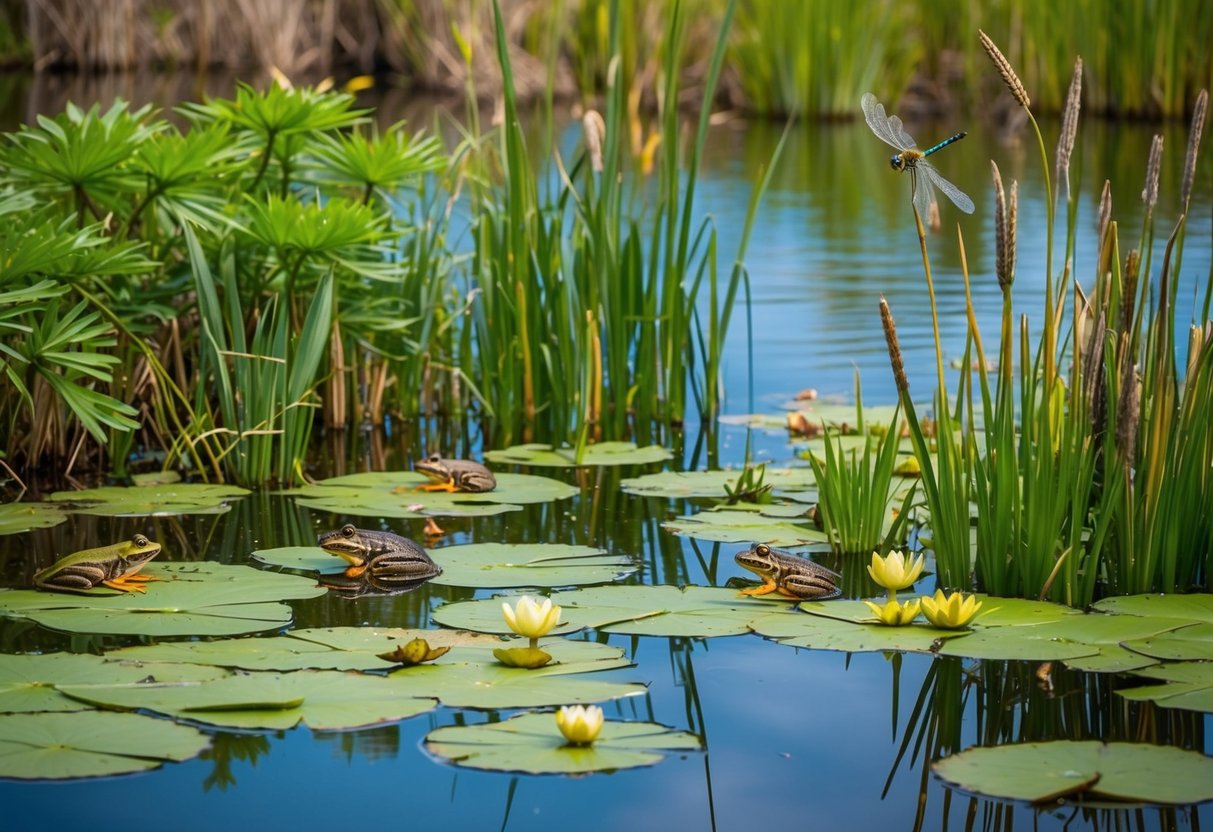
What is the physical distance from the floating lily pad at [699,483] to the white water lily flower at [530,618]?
1.21 m

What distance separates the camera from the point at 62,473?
411cm

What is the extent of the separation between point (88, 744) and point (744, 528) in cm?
170

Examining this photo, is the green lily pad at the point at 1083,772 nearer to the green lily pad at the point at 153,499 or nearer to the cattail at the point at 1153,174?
the cattail at the point at 1153,174

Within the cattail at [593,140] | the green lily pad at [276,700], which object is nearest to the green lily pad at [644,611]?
the green lily pad at [276,700]

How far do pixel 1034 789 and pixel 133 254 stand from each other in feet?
9.01

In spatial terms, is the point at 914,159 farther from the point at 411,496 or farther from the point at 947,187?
the point at 411,496

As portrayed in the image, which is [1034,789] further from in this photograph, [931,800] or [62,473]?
[62,473]

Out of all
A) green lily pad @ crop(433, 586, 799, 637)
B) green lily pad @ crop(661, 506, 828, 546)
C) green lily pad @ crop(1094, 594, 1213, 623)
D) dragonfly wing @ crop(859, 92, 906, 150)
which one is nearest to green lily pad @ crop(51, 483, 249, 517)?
green lily pad @ crop(433, 586, 799, 637)

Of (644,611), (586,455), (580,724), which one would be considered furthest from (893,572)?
(586,455)

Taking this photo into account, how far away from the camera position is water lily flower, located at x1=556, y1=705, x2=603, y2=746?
7.15 ft

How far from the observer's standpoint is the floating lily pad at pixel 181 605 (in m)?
2.72

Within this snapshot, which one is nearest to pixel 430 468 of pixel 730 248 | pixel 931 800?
pixel 931 800

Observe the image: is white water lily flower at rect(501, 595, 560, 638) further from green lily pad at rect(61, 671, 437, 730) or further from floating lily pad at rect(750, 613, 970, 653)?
floating lily pad at rect(750, 613, 970, 653)

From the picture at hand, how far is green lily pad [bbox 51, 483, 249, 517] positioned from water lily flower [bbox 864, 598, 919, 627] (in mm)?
1680
